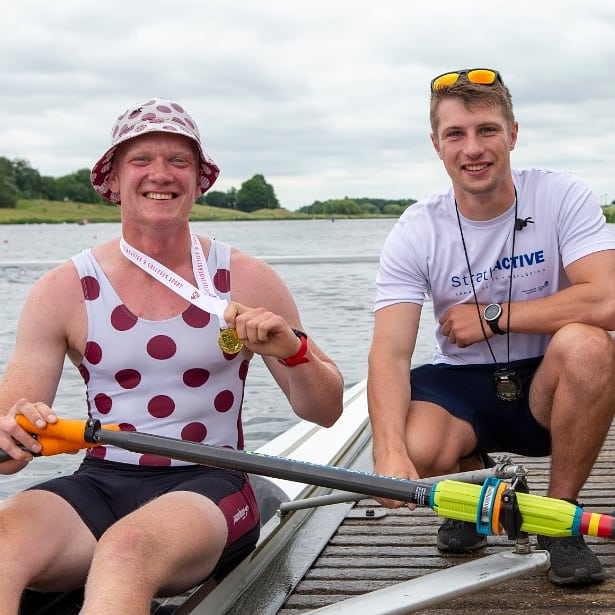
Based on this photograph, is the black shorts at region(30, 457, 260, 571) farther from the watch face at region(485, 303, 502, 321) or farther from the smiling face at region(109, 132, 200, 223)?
the watch face at region(485, 303, 502, 321)

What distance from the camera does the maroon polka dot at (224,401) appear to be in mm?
2936

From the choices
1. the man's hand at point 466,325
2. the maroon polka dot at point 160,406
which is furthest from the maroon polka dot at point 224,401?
the man's hand at point 466,325

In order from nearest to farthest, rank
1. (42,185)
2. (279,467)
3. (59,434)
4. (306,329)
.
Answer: (279,467), (59,434), (306,329), (42,185)

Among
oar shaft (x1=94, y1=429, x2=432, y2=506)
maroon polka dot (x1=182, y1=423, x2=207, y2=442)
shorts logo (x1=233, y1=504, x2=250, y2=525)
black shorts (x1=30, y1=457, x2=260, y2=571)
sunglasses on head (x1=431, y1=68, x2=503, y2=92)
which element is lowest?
shorts logo (x1=233, y1=504, x2=250, y2=525)

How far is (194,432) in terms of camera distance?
2896 mm

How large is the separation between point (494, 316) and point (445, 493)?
1.19 meters

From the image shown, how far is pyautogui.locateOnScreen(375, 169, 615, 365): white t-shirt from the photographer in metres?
3.33

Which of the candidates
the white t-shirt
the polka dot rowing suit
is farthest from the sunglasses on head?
the polka dot rowing suit

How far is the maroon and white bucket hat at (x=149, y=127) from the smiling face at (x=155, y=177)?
4cm

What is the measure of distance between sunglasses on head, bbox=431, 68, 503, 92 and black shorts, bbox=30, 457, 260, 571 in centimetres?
156

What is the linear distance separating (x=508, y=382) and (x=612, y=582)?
76 cm

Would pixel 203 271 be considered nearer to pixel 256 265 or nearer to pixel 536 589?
pixel 256 265

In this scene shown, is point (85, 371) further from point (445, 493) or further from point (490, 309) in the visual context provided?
point (490, 309)

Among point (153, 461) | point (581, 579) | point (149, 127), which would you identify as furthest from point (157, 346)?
point (581, 579)
